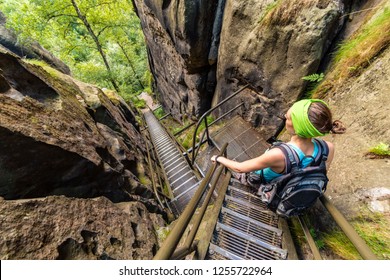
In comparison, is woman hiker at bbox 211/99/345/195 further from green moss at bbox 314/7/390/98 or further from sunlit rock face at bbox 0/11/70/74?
sunlit rock face at bbox 0/11/70/74

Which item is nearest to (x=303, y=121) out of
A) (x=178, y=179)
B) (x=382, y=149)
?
(x=382, y=149)

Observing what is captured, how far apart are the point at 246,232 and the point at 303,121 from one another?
1666mm

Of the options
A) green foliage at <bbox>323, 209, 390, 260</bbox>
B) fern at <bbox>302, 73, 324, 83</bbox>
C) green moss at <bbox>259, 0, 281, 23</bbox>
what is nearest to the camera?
green foliage at <bbox>323, 209, 390, 260</bbox>

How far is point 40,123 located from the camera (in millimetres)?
2533

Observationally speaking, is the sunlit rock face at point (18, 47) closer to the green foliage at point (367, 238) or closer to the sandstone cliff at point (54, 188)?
the sandstone cliff at point (54, 188)

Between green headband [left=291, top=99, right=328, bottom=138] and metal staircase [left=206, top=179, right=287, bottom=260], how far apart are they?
59.2 inches

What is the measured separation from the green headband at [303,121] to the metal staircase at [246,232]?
150cm

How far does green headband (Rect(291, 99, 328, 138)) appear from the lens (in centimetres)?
161

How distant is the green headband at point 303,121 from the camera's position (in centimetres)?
Result: 161

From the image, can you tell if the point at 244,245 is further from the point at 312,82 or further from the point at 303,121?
the point at 312,82

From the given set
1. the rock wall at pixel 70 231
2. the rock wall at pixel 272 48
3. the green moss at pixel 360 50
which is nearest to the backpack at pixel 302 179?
the rock wall at pixel 70 231

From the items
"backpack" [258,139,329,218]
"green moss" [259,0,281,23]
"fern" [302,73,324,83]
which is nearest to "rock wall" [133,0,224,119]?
"green moss" [259,0,281,23]

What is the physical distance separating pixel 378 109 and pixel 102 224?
4481mm
